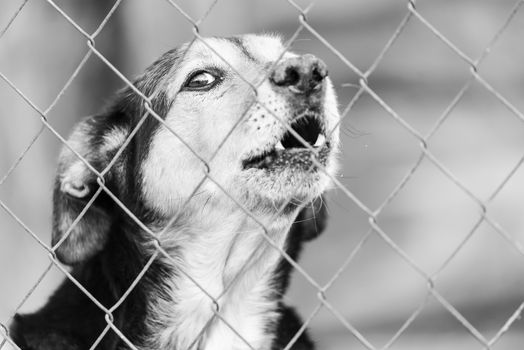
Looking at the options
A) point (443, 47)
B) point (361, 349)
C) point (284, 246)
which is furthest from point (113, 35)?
point (284, 246)

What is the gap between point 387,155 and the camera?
21.8ft

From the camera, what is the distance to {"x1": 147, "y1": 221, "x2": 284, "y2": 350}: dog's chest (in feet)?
12.2

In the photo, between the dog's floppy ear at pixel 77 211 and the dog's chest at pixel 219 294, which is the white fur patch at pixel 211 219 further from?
the dog's floppy ear at pixel 77 211

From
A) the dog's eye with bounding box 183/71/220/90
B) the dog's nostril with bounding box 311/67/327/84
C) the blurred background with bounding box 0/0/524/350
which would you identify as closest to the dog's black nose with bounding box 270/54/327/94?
the dog's nostril with bounding box 311/67/327/84

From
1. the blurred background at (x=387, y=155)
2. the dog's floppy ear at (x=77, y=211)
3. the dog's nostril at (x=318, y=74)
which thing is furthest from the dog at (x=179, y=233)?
the blurred background at (x=387, y=155)

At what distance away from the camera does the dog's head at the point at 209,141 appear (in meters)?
3.25

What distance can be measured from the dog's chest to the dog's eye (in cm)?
67

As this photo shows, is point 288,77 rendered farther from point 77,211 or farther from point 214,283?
point 77,211

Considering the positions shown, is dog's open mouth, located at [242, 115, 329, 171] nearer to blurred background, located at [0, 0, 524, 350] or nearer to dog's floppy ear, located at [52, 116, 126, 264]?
dog's floppy ear, located at [52, 116, 126, 264]

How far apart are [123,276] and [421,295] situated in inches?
130

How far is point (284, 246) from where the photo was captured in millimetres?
3918

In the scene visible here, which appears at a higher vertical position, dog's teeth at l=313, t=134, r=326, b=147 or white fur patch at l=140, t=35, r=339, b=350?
dog's teeth at l=313, t=134, r=326, b=147

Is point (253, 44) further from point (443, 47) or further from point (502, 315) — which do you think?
point (502, 315)

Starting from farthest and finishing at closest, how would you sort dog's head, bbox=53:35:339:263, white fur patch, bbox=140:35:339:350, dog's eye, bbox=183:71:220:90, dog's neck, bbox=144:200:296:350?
dog's eye, bbox=183:71:220:90
dog's neck, bbox=144:200:296:350
white fur patch, bbox=140:35:339:350
dog's head, bbox=53:35:339:263
